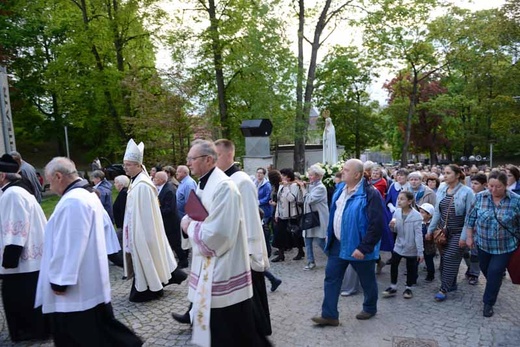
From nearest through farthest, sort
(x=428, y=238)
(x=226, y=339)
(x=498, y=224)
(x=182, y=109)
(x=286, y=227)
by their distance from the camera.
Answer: (x=226, y=339)
(x=498, y=224)
(x=428, y=238)
(x=286, y=227)
(x=182, y=109)

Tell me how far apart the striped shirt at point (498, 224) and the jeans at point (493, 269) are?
0.26 feet

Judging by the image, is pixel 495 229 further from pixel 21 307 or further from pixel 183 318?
pixel 21 307

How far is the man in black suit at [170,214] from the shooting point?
23.2ft

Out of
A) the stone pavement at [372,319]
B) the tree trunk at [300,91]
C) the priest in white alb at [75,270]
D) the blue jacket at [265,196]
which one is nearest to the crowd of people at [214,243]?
the priest in white alb at [75,270]

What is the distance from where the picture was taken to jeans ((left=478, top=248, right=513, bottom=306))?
4617 millimetres

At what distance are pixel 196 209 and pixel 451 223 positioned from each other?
3.83m

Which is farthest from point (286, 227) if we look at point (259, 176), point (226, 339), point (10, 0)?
point (10, 0)

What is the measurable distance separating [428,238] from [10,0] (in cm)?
2578

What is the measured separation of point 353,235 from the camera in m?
4.39

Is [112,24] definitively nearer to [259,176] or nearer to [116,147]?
[116,147]

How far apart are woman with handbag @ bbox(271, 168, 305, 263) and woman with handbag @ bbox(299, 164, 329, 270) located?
14.9 inches

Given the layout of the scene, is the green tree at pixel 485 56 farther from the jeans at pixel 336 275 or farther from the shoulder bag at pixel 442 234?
the jeans at pixel 336 275

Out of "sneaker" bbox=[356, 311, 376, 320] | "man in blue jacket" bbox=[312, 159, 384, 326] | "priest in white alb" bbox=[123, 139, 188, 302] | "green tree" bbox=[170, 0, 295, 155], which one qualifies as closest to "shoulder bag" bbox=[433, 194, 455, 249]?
"man in blue jacket" bbox=[312, 159, 384, 326]

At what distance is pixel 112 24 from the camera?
20312 mm
